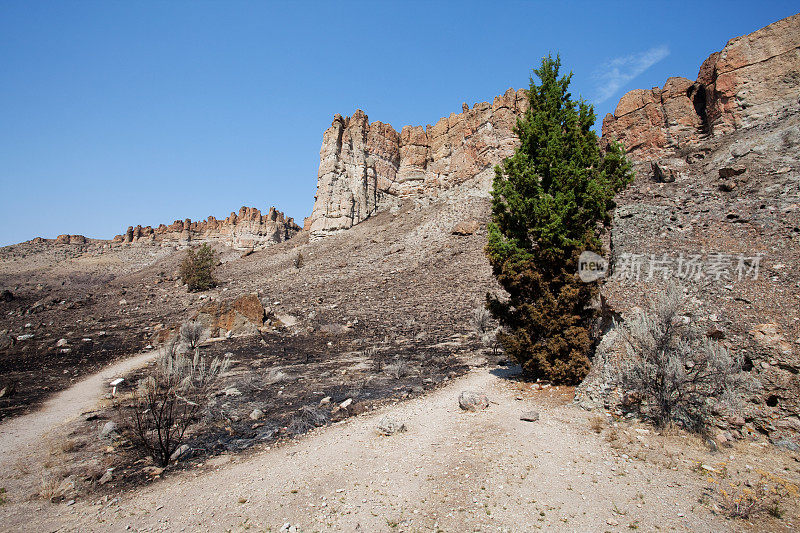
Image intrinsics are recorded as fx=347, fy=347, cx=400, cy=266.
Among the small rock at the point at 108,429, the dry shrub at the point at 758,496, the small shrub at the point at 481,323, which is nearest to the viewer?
the dry shrub at the point at 758,496

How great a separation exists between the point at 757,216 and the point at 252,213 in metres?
71.2

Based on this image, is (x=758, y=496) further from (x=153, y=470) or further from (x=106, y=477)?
(x=106, y=477)

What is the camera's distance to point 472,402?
7254 mm

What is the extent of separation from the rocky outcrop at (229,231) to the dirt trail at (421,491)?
6461cm

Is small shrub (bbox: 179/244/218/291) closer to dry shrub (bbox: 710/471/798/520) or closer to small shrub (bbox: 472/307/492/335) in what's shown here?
small shrub (bbox: 472/307/492/335)

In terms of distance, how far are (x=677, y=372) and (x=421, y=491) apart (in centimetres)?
430

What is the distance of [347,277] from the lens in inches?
1021

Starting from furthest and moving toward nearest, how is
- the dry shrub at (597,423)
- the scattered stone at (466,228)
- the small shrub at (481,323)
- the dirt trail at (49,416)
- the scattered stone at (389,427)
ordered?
the scattered stone at (466,228), the small shrub at (481,323), the dirt trail at (49,416), the scattered stone at (389,427), the dry shrub at (597,423)

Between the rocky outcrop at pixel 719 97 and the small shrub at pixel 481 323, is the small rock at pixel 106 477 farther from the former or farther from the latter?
the rocky outcrop at pixel 719 97

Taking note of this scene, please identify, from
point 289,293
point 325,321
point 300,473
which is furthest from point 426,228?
point 300,473

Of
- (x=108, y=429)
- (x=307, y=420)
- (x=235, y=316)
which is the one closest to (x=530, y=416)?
(x=307, y=420)

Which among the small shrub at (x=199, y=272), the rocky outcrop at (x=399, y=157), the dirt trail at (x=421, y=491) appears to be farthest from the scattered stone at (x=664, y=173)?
the small shrub at (x=199, y=272)

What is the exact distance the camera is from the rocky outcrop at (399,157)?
41.3m

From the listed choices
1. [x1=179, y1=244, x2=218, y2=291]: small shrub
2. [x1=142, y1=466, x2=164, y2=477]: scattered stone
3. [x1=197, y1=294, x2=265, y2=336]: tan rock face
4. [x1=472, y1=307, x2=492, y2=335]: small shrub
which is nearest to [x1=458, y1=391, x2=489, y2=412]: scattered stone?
[x1=142, y1=466, x2=164, y2=477]: scattered stone
